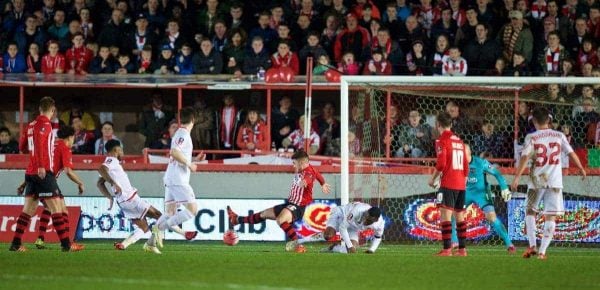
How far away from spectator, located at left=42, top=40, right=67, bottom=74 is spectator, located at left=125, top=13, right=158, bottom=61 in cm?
128

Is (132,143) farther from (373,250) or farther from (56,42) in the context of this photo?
(373,250)

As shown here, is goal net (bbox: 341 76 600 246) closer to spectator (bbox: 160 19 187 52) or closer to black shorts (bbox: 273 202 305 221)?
black shorts (bbox: 273 202 305 221)

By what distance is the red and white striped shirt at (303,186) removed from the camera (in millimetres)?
15484

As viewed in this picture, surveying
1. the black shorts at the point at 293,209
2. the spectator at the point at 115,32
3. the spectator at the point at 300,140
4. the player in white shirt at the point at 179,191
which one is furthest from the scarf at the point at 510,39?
the player in white shirt at the point at 179,191

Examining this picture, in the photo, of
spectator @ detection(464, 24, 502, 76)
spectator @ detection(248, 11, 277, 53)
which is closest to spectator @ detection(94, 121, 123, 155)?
spectator @ detection(248, 11, 277, 53)

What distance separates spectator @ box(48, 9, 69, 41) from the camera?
72.8 ft

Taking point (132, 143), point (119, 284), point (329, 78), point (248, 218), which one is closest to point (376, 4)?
point (329, 78)

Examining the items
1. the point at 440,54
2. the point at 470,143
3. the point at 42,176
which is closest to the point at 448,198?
the point at 42,176

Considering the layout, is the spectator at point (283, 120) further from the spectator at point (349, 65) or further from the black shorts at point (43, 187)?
the black shorts at point (43, 187)

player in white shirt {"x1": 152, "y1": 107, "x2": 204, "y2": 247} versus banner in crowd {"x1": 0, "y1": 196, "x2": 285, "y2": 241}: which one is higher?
player in white shirt {"x1": 152, "y1": 107, "x2": 204, "y2": 247}

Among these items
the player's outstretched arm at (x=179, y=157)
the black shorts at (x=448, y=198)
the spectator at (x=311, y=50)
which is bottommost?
the black shorts at (x=448, y=198)

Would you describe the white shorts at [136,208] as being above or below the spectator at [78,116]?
below

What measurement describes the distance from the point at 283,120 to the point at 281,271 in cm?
866

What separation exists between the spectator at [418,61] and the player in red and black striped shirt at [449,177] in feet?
21.8
